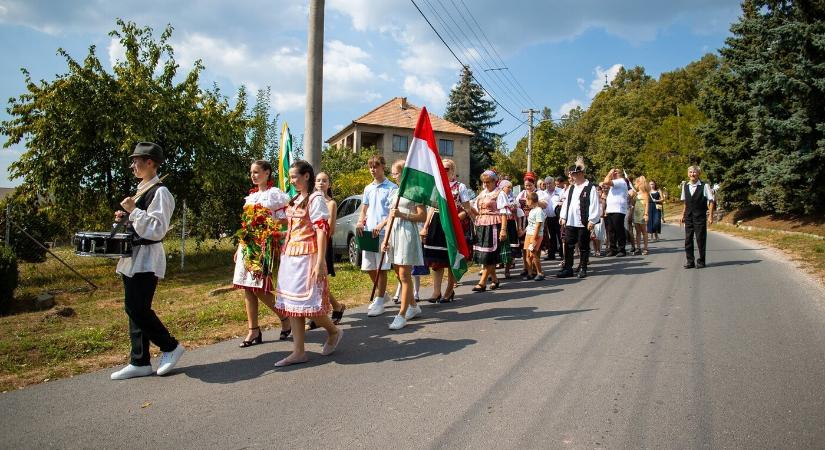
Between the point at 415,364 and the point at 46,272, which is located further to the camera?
the point at 46,272

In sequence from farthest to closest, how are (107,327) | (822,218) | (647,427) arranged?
1. (822,218)
2. (107,327)
3. (647,427)

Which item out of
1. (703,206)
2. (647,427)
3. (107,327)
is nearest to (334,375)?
(647,427)

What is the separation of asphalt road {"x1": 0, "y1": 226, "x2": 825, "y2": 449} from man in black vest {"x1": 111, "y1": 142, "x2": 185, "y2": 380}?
0.77 ft

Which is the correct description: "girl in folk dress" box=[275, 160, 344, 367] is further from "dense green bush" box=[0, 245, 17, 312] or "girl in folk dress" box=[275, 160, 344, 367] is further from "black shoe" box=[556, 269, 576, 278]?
"dense green bush" box=[0, 245, 17, 312]

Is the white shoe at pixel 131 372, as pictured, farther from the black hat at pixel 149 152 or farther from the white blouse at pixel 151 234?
the black hat at pixel 149 152

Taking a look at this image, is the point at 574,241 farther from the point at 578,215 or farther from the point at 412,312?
the point at 412,312

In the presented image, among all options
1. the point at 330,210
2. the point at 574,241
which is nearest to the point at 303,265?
the point at 330,210

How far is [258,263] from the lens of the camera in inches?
212

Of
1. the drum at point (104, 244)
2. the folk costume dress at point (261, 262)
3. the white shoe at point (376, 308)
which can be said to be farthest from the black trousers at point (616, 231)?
the drum at point (104, 244)

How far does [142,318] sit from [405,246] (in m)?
2.93

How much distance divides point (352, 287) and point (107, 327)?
4005 millimetres

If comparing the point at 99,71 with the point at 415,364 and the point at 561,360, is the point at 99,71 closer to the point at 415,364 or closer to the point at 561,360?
the point at 415,364

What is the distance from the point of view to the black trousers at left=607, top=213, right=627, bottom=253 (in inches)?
500

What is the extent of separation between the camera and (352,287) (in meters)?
9.54
